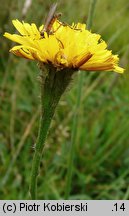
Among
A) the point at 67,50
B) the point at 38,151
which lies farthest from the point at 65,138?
the point at 67,50

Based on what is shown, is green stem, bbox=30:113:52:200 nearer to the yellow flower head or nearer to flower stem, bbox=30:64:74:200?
flower stem, bbox=30:64:74:200

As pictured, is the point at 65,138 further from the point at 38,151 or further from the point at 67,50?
the point at 67,50

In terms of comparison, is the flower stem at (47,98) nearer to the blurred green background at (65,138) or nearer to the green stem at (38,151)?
the green stem at (38,151)

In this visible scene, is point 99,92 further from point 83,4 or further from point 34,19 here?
point 83,4

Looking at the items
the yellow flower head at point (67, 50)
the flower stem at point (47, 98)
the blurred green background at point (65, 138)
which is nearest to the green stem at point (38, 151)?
the flower stem at point (47, 98)

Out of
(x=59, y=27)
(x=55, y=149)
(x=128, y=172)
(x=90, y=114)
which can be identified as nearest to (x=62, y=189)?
(x=55, y=149)
